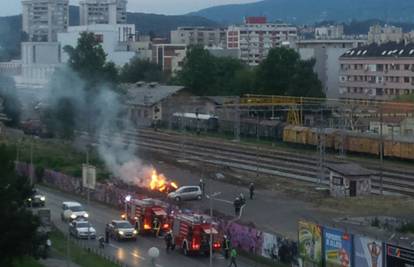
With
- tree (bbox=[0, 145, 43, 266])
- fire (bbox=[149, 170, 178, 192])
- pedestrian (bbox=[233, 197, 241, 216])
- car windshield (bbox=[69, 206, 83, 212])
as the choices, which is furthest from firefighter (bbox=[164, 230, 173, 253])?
fire (bbox=[149, 170, 178, 192])

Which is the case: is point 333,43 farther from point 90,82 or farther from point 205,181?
→ point 205,181

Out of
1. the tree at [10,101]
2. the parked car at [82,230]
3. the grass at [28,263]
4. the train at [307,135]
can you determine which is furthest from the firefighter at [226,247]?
the tree at [10,101]

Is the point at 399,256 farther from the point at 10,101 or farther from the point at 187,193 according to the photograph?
the point at 10,101

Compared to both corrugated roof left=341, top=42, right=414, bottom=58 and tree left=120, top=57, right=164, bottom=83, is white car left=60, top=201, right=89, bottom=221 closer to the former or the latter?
corrugated roof left=341, top=42, right=414, bottom=58

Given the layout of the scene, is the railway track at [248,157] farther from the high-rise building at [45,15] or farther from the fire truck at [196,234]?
the high-rise building at [45,15]

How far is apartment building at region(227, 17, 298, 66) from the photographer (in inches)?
4451

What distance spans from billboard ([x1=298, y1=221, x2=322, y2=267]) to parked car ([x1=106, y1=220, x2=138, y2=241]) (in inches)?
212

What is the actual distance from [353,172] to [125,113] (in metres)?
21.3

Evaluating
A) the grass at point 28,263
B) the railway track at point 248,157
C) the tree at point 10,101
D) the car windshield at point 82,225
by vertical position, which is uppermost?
the tree at point 10,101

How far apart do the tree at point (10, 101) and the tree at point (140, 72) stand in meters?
26.4

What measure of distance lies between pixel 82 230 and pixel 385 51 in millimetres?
41768

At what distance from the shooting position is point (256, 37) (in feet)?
380

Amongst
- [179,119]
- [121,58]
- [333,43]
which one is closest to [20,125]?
[179,119]

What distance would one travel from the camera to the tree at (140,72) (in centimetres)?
7494
